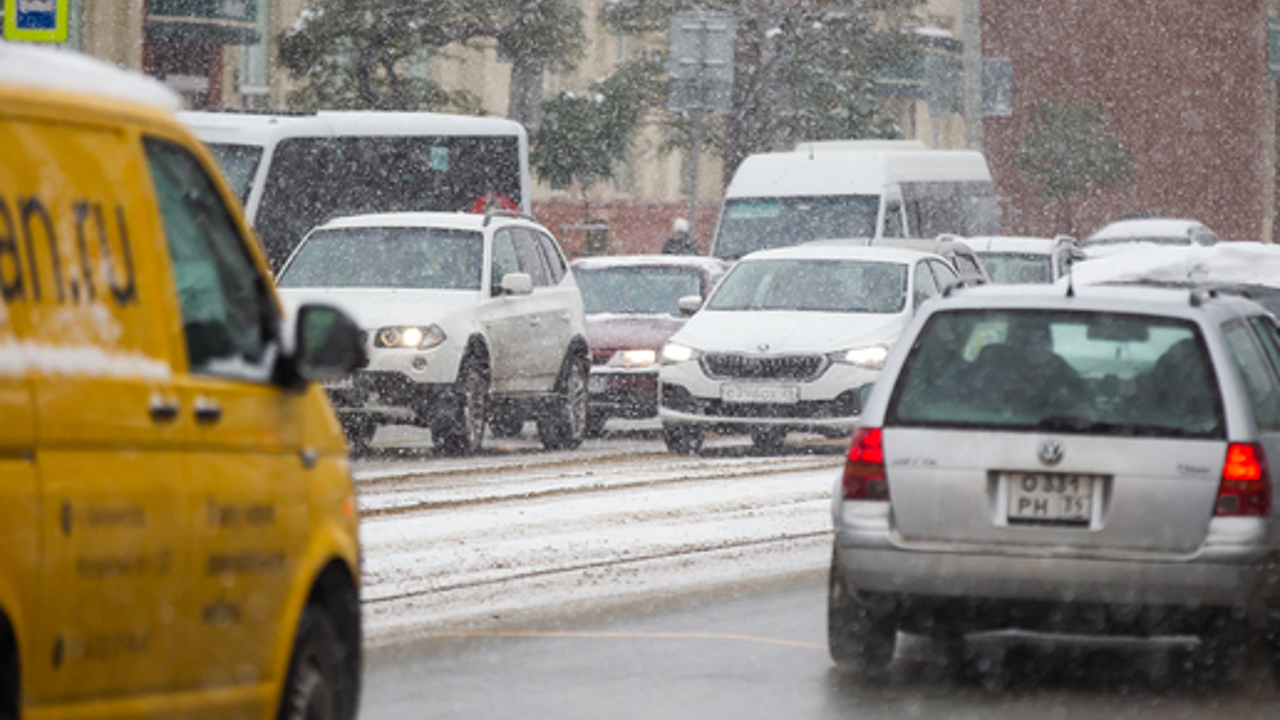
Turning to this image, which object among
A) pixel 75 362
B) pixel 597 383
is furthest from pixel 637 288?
pixel 75 362

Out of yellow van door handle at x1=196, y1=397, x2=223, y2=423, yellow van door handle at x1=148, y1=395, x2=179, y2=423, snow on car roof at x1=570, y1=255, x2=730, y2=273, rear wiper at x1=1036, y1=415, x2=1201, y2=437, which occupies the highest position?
yellow van door handle at x1=148, y1=395, x2=179, y2=423

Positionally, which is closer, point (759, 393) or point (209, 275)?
point (209, 275)

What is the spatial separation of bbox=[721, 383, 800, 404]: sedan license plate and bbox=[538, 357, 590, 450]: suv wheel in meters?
1.74

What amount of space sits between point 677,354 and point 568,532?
20.2 ft

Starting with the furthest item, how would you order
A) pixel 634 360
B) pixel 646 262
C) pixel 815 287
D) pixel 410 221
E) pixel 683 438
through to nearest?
pixel 646 262, pixel 634 360, pixel 815 287, pixel 410 221, pixel 683 438

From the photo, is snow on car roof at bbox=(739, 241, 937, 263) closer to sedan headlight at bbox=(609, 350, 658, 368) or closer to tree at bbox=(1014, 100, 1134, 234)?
sedan headlight at bbox=(609, 350, 658, 368)

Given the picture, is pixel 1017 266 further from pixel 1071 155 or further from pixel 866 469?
pixel 1071 155

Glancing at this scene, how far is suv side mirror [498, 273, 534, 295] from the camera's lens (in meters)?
19.1

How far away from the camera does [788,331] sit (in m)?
19.4

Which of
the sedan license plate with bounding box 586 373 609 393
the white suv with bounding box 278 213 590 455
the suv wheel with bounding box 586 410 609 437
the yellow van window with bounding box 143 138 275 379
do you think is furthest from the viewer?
the suv wheel with bounding box 586 410 609 437

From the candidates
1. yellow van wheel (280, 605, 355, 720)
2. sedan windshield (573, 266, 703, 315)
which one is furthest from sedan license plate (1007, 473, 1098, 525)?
sedan windshield (573, 266, 703, 315)

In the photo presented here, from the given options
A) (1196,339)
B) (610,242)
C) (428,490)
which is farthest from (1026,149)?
(1196,339)

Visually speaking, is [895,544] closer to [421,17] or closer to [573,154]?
[421,17]

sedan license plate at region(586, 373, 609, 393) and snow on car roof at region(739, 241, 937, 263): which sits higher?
snow on car roof at region(739, 241, 937, 263)
